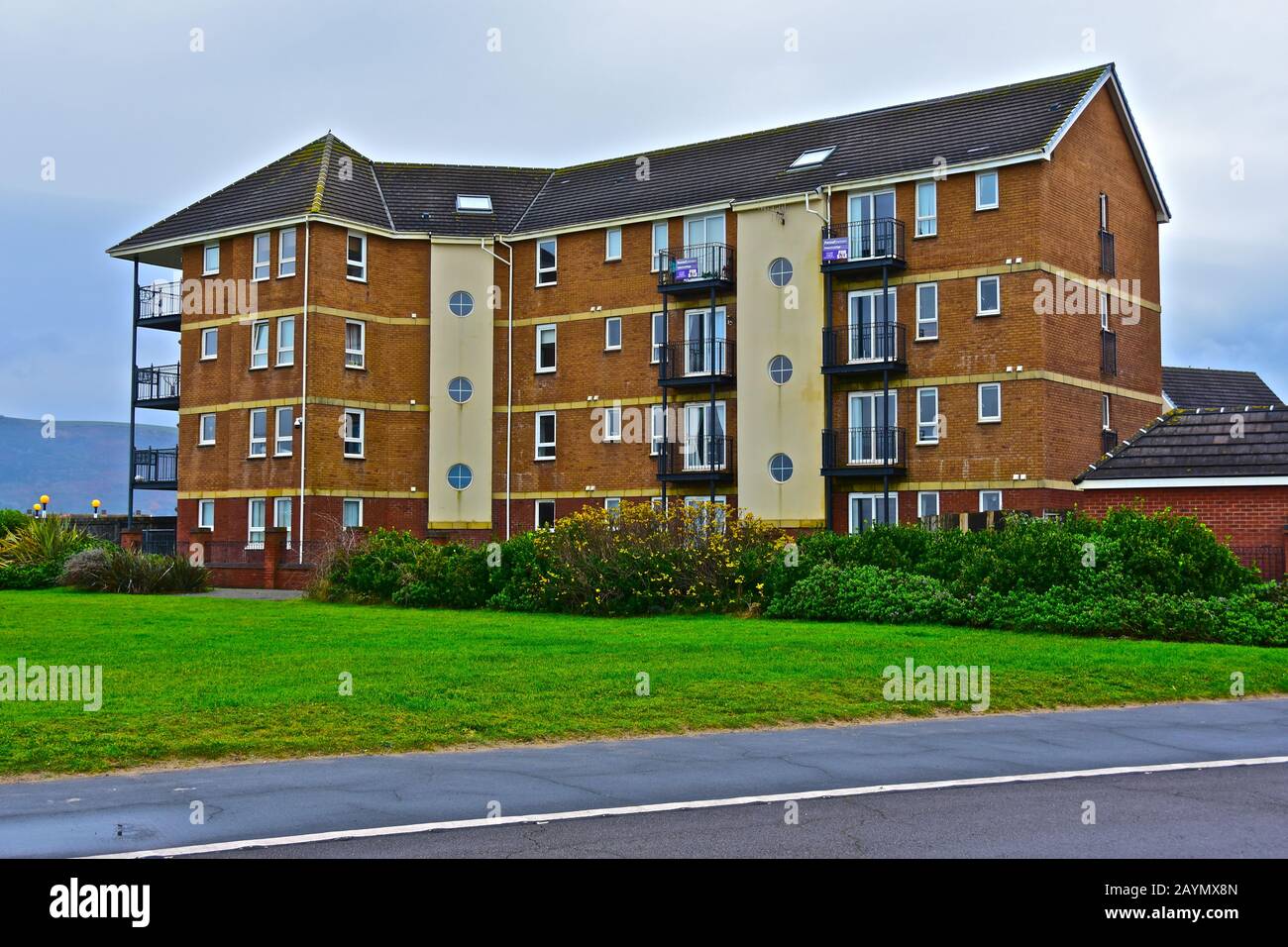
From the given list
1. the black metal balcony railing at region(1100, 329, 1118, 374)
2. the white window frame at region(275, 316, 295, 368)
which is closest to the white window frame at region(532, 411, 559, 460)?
the white window frame at region(275, 316, 295, 368)

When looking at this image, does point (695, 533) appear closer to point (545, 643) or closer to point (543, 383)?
point (545, 643)

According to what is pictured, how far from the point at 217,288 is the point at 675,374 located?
15.3 m

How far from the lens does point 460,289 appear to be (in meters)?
45.4

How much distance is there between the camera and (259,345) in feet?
145

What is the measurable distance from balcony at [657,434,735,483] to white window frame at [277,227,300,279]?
12.6m

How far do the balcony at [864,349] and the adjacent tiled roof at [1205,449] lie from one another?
764 cm

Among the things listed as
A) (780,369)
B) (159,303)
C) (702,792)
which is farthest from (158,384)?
(702,792)

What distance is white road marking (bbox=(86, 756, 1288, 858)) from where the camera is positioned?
7828 mm

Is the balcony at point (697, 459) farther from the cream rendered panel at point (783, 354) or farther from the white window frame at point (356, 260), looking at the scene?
the white window frame at point (356, 260)

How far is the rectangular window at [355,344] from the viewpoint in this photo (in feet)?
144

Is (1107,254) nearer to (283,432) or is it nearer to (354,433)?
(354,433)

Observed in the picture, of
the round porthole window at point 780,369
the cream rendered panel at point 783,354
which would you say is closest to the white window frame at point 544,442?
the cream rendered panel at point 783,354
